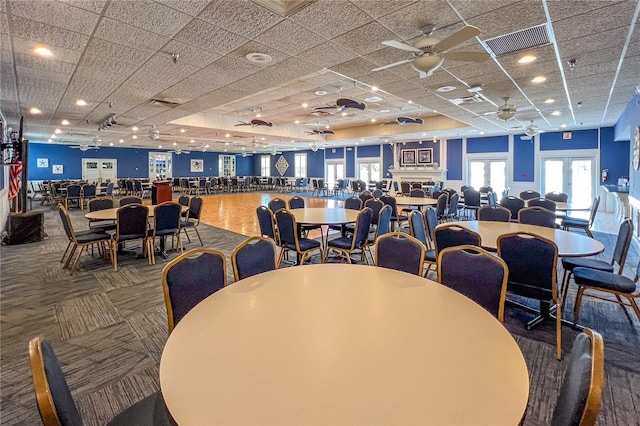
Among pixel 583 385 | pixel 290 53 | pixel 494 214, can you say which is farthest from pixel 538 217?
pixel 583 385

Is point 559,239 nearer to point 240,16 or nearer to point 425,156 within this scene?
point 240,16

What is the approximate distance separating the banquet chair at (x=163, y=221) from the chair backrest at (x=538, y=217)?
525cm

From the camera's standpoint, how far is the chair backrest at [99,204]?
18.7 feet

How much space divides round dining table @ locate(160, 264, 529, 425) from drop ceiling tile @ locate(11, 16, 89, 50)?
3.59 m

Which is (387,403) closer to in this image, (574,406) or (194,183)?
(574,406)

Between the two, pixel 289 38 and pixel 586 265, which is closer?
pixel 586 265

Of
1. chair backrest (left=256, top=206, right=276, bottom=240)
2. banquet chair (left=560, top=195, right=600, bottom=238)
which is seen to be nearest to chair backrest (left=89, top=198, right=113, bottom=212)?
chair backrest (left=256, top=206, right=276, bottom=240)

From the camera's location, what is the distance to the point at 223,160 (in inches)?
995

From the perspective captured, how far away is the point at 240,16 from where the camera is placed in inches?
121

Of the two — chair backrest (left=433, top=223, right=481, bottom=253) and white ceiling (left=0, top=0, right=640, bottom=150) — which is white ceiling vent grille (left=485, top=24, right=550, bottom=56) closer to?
white ceiling (left=0, top=0, right=640, bottom=150)

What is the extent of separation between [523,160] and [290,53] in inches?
490

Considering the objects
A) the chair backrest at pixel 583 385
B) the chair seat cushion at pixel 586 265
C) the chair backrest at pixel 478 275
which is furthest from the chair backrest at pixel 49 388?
the chair seat cushion at pixel 586 265

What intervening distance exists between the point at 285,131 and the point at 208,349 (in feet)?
40.7

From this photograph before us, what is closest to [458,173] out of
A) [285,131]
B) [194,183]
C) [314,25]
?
[285,131]
